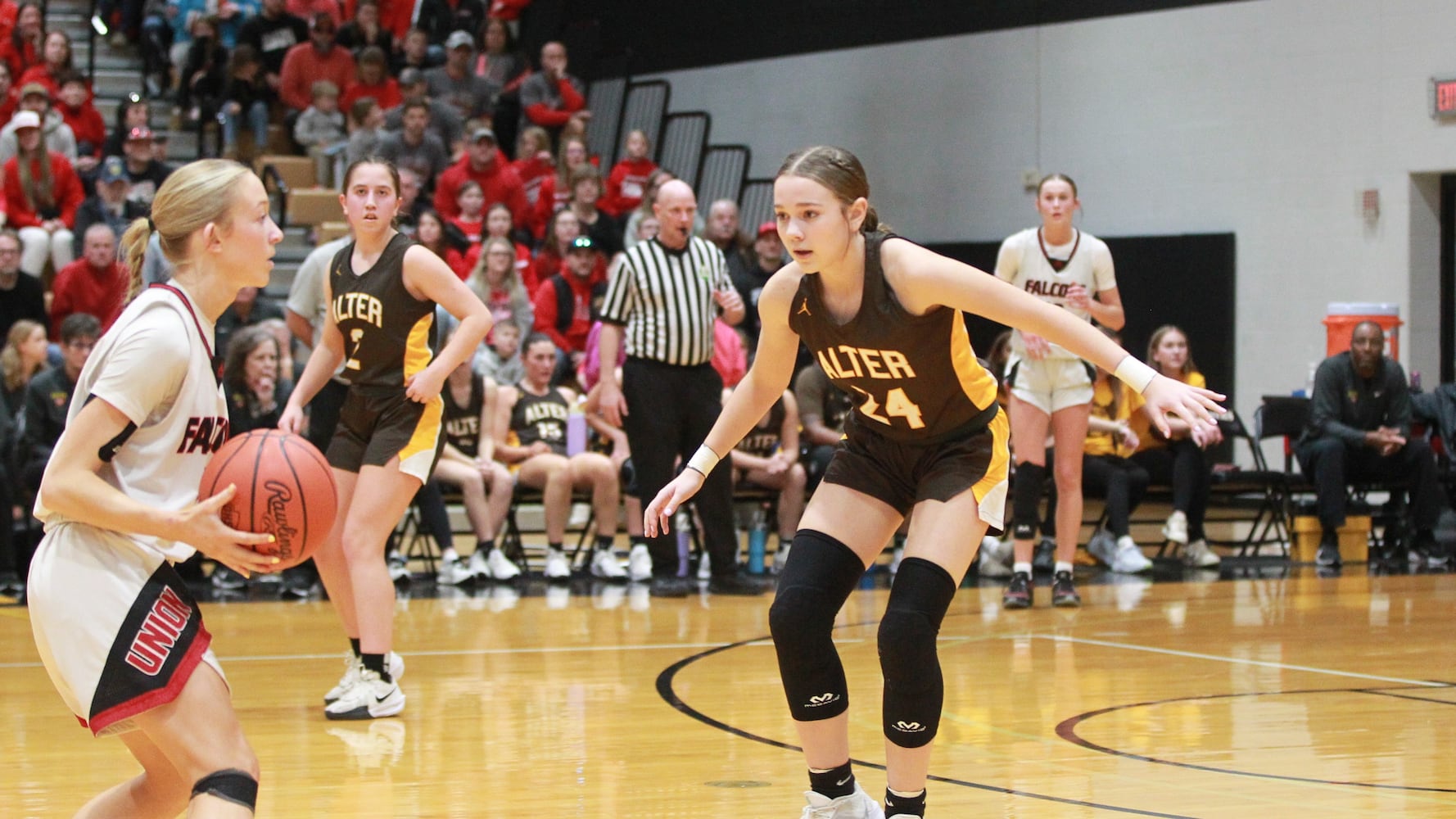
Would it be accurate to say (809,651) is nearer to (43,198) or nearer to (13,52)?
(43,198)

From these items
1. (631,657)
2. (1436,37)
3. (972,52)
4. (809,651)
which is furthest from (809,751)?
(972,52)

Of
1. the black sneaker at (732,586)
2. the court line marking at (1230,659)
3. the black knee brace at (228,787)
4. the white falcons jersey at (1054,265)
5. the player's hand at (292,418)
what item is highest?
the white falcons jersey at (1054,265)

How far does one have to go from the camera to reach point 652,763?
457cm

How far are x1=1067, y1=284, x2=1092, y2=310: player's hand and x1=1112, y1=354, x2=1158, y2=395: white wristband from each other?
3897 millimetres

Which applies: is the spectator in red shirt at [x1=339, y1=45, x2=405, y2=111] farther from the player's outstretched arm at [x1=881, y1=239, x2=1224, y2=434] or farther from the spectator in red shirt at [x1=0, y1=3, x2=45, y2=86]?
the player's outstretched arm at [x1=881, y1=239, x2=1224, y2=434]

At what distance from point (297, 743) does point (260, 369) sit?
155 inches

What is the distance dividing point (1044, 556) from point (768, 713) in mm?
4686

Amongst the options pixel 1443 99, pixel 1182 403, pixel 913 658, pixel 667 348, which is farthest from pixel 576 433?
pixel 1182 403

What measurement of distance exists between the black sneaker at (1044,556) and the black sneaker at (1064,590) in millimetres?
1696

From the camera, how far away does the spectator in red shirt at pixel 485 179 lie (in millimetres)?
12570

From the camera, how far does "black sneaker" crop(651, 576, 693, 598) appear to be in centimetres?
835

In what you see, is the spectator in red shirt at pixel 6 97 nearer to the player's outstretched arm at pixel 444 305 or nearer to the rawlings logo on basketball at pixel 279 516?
the player's outstretched arm at pixel 444 305

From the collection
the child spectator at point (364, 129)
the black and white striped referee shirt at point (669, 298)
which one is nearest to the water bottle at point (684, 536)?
the black and white striped referee shirt at point (669, 298)

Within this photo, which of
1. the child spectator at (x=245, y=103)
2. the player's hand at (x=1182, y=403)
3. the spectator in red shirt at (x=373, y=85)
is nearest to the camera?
the player's hand at (x=1182, y=403)
